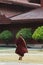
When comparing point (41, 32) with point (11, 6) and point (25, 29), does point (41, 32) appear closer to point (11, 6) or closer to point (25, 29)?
point (25, 29)

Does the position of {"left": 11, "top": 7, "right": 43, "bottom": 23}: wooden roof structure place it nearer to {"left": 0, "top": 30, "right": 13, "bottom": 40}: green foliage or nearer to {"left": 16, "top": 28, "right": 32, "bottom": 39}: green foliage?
{"left": 16, "top": 28, "right": 32, "bottom": 39}: green foliage

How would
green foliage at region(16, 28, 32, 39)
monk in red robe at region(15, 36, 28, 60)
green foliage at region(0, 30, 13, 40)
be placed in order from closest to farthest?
monk in red robe at region(15, 36, 28, 60), green foliage at region(16, 28, 32, 39), green foliage at region(0, 30, 13, 40)

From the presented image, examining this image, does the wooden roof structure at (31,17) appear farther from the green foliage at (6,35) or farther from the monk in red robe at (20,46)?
the monk in red robe at (20,46)

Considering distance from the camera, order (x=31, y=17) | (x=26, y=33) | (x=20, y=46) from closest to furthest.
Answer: (x=20, y=46), (x=26, y=33), (x=31, y=17)

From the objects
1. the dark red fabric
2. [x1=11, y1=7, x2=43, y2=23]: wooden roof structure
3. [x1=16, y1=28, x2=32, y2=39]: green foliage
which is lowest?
[x1=16, y1=28, x2=32, y2=39]: green foliage

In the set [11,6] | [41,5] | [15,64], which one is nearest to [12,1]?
[11,6]

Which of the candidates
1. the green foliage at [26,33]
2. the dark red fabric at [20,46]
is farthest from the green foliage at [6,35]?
the dark red fabric at [20,46]

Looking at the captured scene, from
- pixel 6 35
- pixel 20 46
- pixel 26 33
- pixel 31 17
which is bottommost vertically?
pixel 6 35

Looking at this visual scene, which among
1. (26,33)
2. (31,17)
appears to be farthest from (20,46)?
(31,17)

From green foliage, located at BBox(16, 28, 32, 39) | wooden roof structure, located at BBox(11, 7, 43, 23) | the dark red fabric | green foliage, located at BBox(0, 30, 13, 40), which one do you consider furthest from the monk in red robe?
green foliage, located at BBox(0, 30, 13, 40)

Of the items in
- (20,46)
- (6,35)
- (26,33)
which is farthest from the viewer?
(6,35)

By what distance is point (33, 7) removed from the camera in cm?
4359

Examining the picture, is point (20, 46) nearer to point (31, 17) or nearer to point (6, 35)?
point (31, 17)

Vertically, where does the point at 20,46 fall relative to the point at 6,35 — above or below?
above
